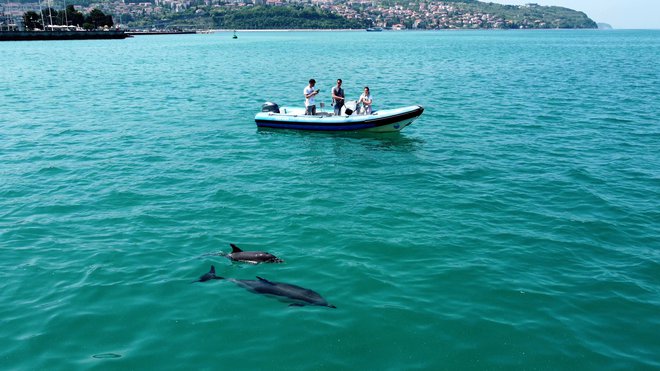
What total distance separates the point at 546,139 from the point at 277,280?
1773cm

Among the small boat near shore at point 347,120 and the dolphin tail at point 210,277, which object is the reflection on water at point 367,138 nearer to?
the small boat near shore at point 347,120

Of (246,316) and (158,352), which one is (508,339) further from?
(158,352)

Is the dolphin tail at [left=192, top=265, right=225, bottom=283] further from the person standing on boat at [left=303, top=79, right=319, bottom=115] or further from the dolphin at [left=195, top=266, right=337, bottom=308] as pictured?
the person standing on boat at [left=303, top=79, right=319, bottom=115]

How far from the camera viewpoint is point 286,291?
393 inches

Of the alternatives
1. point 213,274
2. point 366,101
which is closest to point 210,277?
point 213,274

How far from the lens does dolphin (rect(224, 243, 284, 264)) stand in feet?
36.7

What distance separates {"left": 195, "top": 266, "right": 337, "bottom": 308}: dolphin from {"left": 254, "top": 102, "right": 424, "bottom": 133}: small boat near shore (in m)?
14.4

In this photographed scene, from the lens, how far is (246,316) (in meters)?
9.44

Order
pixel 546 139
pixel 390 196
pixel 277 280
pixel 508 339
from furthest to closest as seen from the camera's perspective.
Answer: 1. pixel 546 139
2. pixel 390 196
3. pixel 277 280
4. pixel 508 339

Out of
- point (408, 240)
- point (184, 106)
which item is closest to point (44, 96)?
point (184, 106)

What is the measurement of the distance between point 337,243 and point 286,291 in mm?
2805

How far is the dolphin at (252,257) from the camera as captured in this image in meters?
11.2

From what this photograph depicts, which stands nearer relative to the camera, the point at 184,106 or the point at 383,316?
the point at 383,316

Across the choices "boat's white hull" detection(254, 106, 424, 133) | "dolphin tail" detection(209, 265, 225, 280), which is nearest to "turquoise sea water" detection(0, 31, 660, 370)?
"dolphin tail" detection(209, 265, 225, 280)
